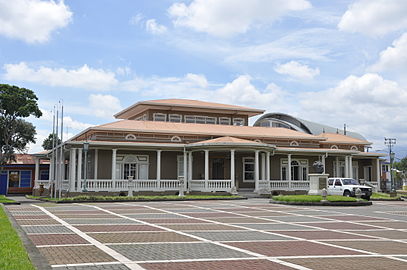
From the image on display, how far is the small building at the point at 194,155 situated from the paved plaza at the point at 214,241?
14226 millimetres

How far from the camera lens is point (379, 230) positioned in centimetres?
1468

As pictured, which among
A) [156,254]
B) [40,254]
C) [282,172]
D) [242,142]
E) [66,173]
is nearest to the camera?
[40,254]

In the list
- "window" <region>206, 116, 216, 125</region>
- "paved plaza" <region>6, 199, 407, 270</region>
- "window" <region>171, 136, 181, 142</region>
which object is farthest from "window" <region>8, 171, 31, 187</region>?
"paved plaza" <region>6, 199, 407, 270</region>

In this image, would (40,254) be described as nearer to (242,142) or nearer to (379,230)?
(379,230)

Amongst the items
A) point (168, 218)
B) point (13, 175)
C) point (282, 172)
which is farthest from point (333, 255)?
point (13, 175)

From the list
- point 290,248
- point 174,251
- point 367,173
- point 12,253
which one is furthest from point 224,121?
point 12,253

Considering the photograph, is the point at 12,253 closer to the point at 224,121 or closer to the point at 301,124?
the point at 224,121

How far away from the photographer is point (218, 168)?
36.7 meters

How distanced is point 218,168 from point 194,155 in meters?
2.26

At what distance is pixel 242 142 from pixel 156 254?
23426 mm

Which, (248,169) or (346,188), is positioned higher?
(248,169)

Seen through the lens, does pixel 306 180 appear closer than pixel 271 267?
No

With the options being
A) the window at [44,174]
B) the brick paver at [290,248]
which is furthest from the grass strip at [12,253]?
the window at [44,174]

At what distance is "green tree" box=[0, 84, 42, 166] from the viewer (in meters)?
38.8
